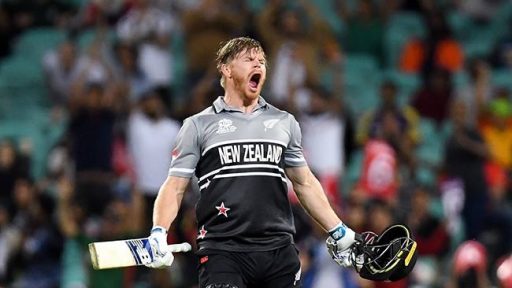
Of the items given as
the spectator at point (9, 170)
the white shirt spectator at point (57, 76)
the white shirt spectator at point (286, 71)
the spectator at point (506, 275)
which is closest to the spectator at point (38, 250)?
the spectator at point (9, 170)

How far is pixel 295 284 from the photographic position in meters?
7.51

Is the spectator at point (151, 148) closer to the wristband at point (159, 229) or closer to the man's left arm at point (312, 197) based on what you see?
the man's left arm at point (312, 197)

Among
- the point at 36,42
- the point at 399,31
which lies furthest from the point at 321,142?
the point at 36,42

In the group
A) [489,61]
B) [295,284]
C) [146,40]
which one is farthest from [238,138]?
[489,61]

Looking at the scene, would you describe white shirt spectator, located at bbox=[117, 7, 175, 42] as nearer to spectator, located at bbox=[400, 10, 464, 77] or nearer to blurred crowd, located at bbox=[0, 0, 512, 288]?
blurred crowd, located at bbox=[0, 0, 512, 288]

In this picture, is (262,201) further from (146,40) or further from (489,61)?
(489,61)

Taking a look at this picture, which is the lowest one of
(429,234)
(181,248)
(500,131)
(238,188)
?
(429,234)

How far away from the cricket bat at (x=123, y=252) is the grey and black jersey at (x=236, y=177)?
0.96 feet

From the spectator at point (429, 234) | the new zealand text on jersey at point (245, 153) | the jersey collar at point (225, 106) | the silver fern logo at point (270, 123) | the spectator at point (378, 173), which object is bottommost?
the spectator at point (429, 234)

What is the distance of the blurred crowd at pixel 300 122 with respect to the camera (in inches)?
517

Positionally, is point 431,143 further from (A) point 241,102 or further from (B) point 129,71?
(A) point 241,102

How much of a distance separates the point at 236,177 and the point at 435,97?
335 inches

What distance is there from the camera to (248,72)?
295 inches

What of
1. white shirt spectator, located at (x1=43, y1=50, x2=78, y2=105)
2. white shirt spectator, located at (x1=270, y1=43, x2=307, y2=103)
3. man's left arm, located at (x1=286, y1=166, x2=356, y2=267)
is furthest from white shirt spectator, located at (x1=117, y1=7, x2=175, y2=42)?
man's left arm, located at (x1=286, y1=166, x2=356, y2=267)
